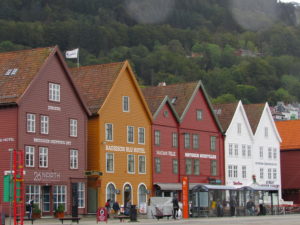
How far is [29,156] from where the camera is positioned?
2383 inches

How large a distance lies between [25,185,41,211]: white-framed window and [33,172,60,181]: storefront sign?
63 cm

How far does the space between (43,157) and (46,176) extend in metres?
1.44

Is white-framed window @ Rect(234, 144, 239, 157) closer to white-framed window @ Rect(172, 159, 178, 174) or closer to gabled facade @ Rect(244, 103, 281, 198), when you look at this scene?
gabled facade @ Rect(244, 103, 281, 198)

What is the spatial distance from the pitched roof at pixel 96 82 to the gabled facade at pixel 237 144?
1973 centimetres

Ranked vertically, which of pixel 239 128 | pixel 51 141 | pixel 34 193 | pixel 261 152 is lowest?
pixel 34 193

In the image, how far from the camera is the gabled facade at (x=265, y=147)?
91062 mm

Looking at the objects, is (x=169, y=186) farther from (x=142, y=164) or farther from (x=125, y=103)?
(x=125, y=103)

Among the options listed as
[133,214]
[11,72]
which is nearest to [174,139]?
[11,72]

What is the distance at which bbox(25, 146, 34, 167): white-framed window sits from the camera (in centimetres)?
6025

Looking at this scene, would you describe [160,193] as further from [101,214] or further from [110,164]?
[101,214]

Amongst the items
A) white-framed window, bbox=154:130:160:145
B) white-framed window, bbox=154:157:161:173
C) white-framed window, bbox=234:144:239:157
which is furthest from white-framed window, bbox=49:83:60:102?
white-framed window, bbox=234:144:239:157

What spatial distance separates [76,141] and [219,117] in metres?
26.0

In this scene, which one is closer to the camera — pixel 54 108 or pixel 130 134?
pixel 54 108

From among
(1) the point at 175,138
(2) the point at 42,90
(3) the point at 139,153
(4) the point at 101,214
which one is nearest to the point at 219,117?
(1) the point at 175,138
